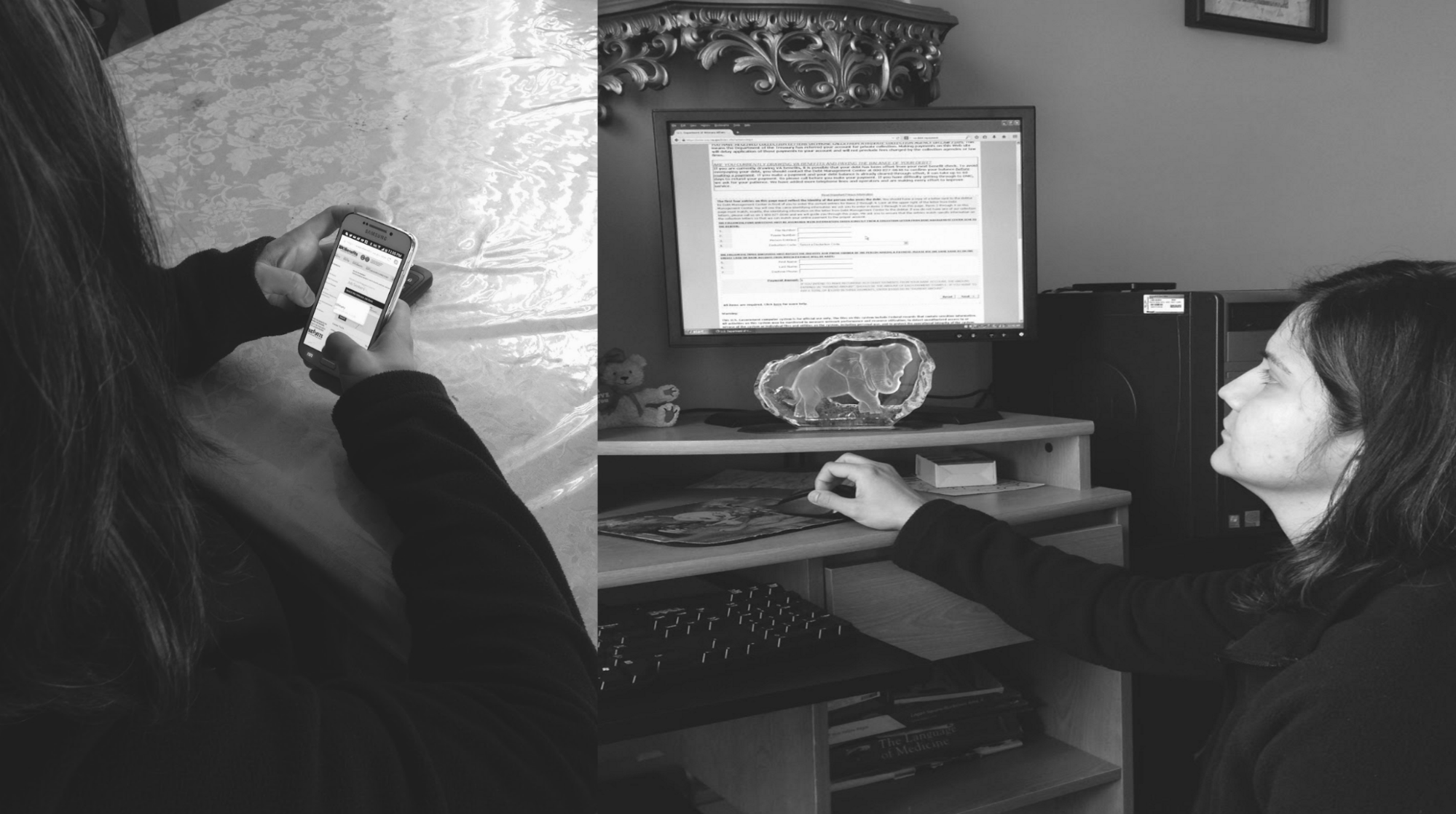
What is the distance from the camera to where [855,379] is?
51.0 inches

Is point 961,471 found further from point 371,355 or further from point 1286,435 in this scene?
point 371,355

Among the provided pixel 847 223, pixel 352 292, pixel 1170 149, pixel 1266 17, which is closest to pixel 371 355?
pixel 352 292

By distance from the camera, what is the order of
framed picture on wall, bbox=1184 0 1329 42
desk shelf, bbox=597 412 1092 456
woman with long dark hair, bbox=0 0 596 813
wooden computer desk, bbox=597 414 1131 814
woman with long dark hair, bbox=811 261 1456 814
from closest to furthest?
woman with long dark hair, bbox=0 0 596 813, woman with long dark hair, bbox=811 261 1456 814, wooden computer desk, bbox=597 414 1131 814, desk shelf, bbox=597 412 1092 456, framed picture on wall, bbox=1184 0 1329 42

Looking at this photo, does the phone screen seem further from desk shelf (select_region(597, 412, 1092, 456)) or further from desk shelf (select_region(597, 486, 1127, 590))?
desk shelf (select_region(597, 412, 1092, 456))

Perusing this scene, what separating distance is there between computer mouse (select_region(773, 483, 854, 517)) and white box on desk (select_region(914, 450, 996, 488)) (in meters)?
0.16

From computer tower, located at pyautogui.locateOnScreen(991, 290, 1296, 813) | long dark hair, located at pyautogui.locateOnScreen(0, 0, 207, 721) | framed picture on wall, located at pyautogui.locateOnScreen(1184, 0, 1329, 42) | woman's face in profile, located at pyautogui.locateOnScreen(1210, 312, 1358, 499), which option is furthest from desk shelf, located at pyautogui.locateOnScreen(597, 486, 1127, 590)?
framed picture on wall, located at pyautogui.locateOnScreen(1184, 0, 1329, 42)

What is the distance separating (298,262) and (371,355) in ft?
0.34

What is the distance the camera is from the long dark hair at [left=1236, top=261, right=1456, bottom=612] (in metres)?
0.89

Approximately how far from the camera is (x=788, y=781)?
1.11m

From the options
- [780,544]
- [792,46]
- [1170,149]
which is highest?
[792,46]

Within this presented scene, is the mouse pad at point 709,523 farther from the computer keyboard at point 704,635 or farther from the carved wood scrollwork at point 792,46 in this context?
the carved wood scrollwork at point 792,46

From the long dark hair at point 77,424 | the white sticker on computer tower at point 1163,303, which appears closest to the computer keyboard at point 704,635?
the long dark hair at point 77,424

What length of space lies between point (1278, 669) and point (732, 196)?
826 millimetres

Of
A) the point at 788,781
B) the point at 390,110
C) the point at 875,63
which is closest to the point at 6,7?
the point at 390,110
